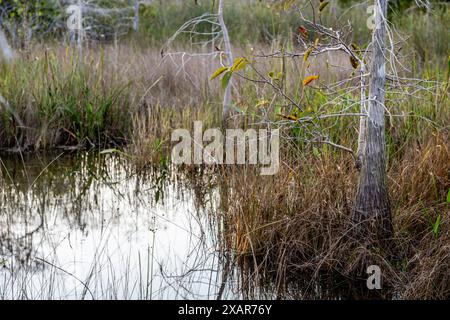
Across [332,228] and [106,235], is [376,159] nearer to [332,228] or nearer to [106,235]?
[332,228]

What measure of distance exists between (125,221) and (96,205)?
0.42 meters

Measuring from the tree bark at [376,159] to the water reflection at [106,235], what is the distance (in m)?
0.86

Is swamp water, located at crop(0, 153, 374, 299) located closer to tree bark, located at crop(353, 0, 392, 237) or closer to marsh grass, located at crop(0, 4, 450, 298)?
marsh grass, located at crop(0, 4, 450, 298)

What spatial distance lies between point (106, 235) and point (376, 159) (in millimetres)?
1705

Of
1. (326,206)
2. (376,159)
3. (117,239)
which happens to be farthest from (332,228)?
(117,239)

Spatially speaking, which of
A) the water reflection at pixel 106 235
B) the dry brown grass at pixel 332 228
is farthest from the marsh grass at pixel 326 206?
the water reflection at pixel 106 235

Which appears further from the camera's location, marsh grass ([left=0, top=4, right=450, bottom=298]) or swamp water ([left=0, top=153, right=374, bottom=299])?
marsh grass ([left=0, top=4, right=450, bottom=298])

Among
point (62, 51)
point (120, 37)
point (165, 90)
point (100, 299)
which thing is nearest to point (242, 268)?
point (100, 299)

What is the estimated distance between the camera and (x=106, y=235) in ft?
14.9

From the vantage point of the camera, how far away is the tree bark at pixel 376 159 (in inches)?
150

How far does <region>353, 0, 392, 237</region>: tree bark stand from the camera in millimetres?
3816

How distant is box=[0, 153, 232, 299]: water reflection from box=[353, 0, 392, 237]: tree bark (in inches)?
34.0

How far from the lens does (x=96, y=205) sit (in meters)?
5.16

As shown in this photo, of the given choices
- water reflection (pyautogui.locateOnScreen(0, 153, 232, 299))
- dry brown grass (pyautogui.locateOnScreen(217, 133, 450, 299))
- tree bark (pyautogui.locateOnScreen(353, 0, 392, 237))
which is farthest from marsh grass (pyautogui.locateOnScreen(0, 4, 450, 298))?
water reflection (pyautogui.locateOnScreen(0, 153, 232, 299))
